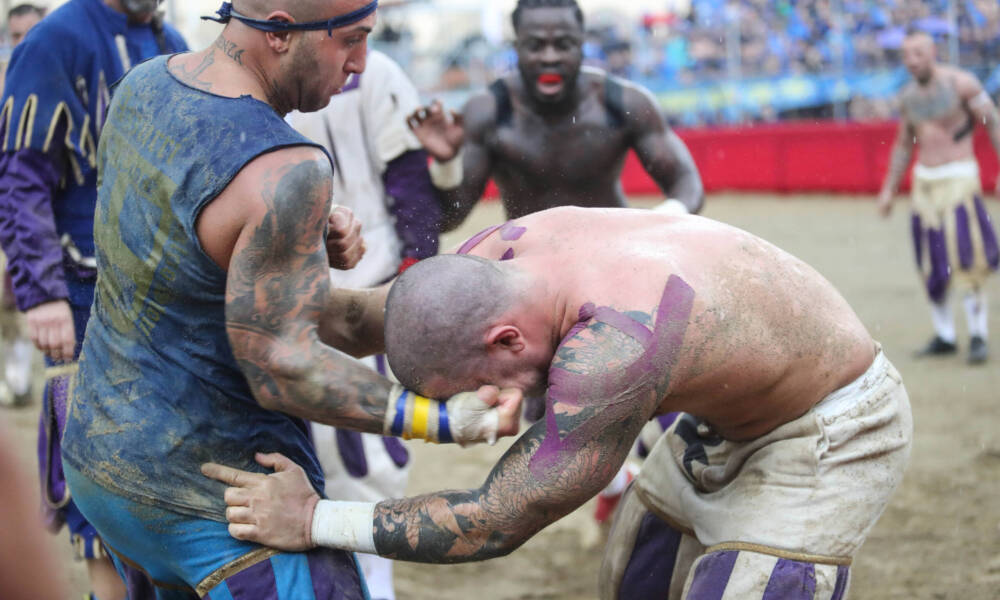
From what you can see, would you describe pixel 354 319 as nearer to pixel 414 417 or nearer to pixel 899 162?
pixel 414 417

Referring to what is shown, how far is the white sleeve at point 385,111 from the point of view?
14.5 ft

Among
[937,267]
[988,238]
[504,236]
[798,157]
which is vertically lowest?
[798,157]

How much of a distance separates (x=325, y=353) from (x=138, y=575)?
98cm

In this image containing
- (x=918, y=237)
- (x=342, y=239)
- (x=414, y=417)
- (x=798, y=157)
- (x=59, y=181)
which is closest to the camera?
→ (x=414, y=417)

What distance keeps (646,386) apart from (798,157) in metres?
15.3

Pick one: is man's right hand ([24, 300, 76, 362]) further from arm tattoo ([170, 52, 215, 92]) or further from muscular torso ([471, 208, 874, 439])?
muscular torso ([471, 208, 874, 439])

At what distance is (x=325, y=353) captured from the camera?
2354 millimetres

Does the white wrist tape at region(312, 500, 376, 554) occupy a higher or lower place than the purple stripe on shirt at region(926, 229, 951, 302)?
higher

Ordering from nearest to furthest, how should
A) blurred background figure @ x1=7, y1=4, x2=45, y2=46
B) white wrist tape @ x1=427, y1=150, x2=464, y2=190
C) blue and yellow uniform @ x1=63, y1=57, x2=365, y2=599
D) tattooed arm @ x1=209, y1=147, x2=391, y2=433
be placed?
tattooed arm @ x1=209, y1=147, x2=391, y2=433, blue and yellow uniform @ x1=63, y1=57, x2=365, y2=599, white wrist tape @ x1=427, y1=150, x2=464, y2=190, blurred background figure @ x1=7, y1=4, x2=45, y2=46

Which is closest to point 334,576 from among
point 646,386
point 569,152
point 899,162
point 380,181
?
point 646,386

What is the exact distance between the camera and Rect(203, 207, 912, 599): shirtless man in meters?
2.41

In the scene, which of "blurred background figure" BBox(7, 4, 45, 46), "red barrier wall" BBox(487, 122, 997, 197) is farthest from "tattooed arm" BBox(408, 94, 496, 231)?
"red barrier wall" BBox(487, 122, 997, 197)

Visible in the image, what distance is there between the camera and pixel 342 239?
2822 millimetres

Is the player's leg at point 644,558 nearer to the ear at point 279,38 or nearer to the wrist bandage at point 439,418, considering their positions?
the wrist bandage at point 439,418
